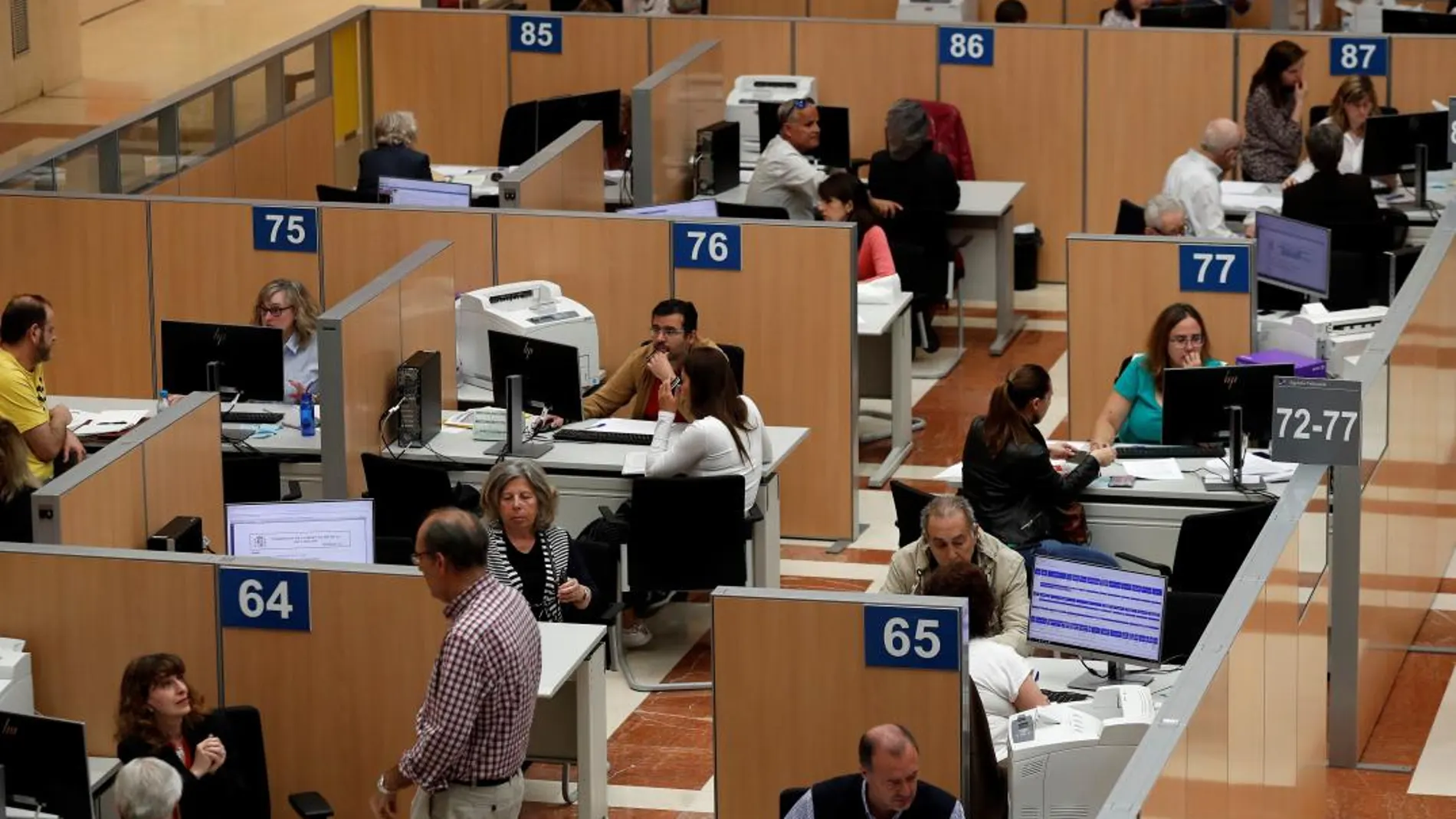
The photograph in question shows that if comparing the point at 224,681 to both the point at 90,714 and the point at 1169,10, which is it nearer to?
the point at 90,714

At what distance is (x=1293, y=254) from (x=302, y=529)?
452 cm

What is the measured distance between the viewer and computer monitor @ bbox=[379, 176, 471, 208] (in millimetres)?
11336

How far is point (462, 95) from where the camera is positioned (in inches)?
552

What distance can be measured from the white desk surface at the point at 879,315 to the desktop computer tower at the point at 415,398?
199 centimetres

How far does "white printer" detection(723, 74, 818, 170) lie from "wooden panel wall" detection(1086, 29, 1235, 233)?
152cm

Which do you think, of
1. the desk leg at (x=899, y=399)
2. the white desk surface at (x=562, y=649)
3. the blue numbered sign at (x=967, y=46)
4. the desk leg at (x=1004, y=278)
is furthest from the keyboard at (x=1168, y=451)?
the blue numbered sign at (x=967, y=46)

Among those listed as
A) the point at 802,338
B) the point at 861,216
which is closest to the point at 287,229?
the point at 802,338

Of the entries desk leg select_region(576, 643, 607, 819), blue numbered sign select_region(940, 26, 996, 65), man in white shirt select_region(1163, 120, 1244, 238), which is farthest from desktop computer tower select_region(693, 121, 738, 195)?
desk leg select_region(576, 643, 607, 819)

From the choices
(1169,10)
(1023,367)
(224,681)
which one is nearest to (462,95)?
(1169,10)

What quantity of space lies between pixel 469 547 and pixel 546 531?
5.75ft

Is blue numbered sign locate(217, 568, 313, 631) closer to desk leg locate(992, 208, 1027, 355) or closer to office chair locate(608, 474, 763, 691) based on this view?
office chair locate(608, 474, 763, 691)

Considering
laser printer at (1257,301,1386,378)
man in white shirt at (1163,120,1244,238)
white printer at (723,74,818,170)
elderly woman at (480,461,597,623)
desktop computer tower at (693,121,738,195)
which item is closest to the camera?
elderly woman at (480,461,597,623)

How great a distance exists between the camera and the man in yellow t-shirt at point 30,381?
850cm

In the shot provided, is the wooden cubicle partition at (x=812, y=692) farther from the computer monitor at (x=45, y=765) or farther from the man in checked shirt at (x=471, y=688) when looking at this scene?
the computer monitor at (x=45, y=765)
